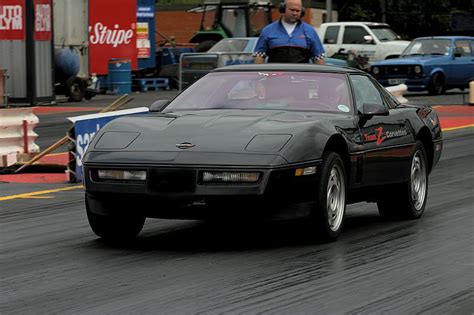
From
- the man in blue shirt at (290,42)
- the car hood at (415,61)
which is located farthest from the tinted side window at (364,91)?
the car hood at (415,61)

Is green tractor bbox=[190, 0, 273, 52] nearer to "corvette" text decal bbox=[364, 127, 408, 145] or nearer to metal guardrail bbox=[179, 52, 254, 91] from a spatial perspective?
metal guardrail bbox=[179, 52, 254, 91]

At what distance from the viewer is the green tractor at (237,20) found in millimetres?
41625

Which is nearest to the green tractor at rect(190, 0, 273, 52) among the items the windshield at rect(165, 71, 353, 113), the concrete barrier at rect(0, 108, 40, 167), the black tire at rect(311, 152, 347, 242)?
the concrete barrier at rect(0, 108, 40, 167)

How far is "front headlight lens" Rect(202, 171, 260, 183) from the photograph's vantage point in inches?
326

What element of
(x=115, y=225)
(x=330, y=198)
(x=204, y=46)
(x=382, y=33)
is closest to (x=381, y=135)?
(x=330, y=198)

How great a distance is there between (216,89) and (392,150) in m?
1.48

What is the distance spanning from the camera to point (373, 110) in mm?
9570

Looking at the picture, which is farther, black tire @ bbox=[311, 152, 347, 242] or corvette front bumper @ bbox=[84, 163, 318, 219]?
black tire @ bbox=[311, 152, 347, 242]

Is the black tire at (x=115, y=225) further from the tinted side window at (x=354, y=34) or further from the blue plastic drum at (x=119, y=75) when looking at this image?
the tinted side window at (x=354, y=34)

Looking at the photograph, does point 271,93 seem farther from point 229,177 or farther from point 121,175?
point 121,175

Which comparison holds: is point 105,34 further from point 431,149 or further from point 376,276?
point 376,276

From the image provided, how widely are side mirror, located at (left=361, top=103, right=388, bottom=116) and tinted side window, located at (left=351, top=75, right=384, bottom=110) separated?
4.5 inches

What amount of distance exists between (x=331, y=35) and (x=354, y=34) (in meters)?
0.71

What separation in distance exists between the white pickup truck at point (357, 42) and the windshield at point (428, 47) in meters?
3.26
